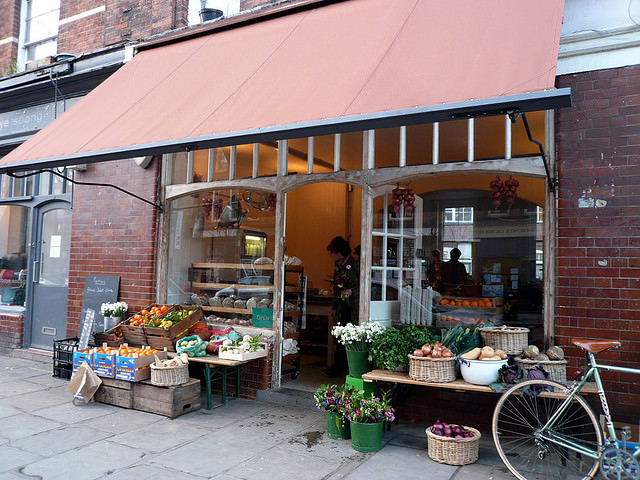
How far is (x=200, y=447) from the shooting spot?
5.10 metres

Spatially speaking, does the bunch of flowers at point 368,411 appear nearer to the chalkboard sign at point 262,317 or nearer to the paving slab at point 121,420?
the chalkboard sign at point 262,317

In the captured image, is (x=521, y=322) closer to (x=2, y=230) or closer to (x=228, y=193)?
(x=228, y=193)

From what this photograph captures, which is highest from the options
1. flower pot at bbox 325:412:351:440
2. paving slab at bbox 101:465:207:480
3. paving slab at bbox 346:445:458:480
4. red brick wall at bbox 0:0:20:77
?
red brick wall at bbox 0:0:20:77

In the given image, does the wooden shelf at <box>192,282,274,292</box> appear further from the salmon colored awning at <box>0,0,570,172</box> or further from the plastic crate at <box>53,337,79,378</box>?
the salmon colored awning at <box>0,0,570,172</box>

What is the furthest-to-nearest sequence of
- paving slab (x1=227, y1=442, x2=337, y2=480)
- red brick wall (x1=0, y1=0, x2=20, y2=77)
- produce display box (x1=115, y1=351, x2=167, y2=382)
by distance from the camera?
red brick wall (x1=0, y1=0, x2=20, y2=77) < produce display box (x1=115, y1=351, x2=167, y2=382) < paving slab (x1=227, y1=442, x2=337, y2=480)

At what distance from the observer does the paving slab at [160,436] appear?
16.8 feet

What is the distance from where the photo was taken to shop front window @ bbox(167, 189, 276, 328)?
7191mm

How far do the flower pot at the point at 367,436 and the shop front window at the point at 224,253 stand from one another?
234 cm

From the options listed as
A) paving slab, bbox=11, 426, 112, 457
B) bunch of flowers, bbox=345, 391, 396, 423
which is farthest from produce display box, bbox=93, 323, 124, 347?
bunch of flowers, bbox=345, 391, 396, 423

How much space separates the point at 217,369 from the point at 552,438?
4027 mm

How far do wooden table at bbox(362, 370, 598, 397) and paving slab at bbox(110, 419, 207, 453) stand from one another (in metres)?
1.97

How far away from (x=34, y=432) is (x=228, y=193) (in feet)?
12.6

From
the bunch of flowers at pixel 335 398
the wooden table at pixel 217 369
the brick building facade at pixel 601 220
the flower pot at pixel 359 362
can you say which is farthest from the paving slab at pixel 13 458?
the brick building facade at pixel 601 220

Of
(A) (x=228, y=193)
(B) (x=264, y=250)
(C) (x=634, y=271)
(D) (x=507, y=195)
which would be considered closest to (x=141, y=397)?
(B) (x=264, y=250)
